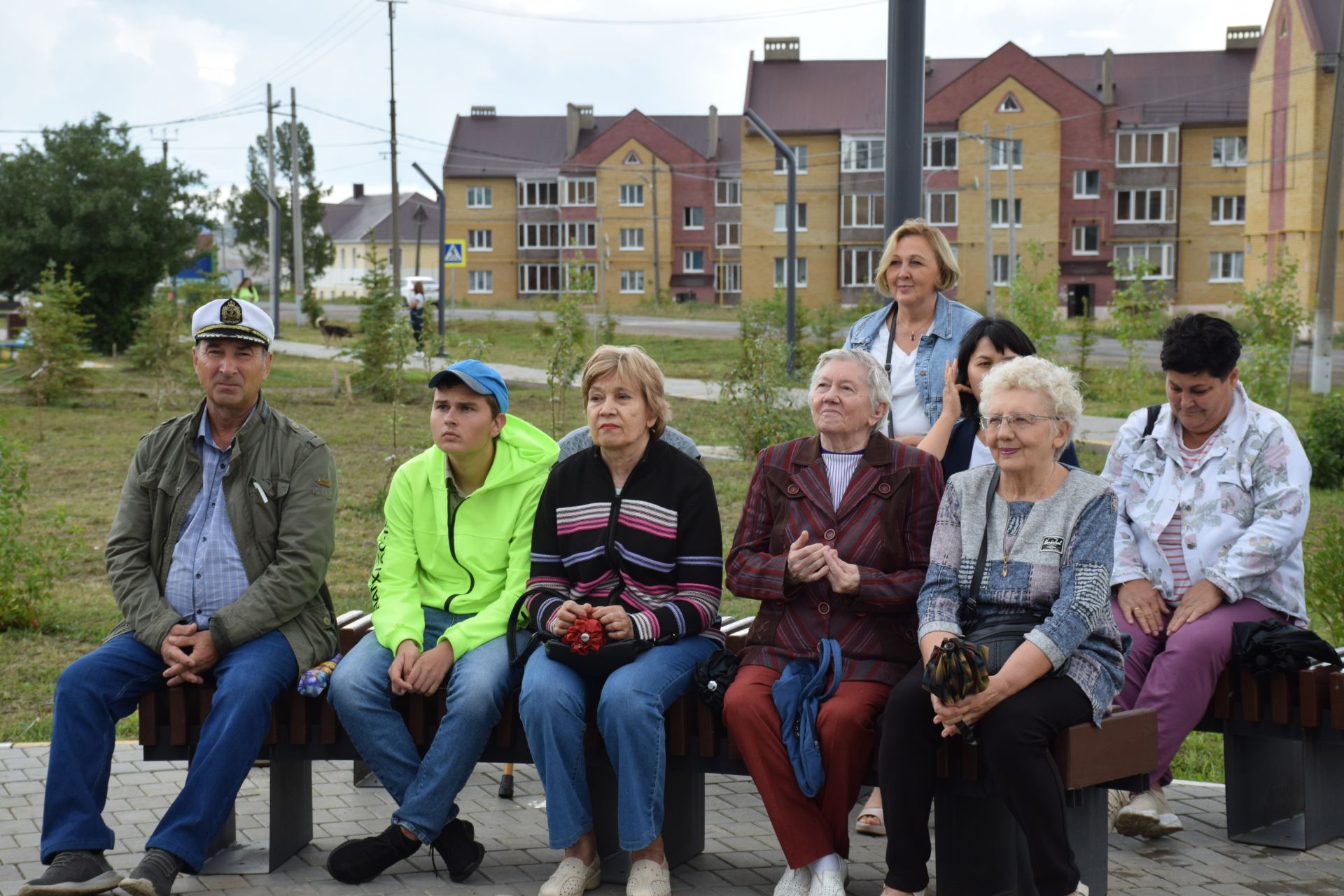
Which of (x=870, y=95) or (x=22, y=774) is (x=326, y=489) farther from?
(x=870, y=95)

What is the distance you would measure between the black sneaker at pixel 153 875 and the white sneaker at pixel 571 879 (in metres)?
1.13

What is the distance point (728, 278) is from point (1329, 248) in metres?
51.2

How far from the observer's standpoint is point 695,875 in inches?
185

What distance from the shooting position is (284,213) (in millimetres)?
77188

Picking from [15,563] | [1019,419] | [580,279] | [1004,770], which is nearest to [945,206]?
[580,279]

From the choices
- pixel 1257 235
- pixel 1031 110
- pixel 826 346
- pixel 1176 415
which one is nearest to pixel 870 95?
pixel 1031 110

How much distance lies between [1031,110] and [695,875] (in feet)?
203

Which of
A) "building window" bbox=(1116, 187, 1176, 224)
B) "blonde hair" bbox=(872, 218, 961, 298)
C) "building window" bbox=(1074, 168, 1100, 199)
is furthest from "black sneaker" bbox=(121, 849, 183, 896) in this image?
"building window" bbox=(1116, 187, 1176, 224)

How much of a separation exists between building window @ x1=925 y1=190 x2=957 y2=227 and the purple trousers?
59.6 m

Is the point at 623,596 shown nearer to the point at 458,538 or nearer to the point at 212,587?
the point at 458,538

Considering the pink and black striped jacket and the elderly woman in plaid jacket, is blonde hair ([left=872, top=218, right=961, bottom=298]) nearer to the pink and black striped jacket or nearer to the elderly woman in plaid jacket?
the elderly woman in plaid jacket

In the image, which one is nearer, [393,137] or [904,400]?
[904,400]

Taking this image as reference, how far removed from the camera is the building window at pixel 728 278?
73.6 metres

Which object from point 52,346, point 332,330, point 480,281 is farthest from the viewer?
point 480,281
